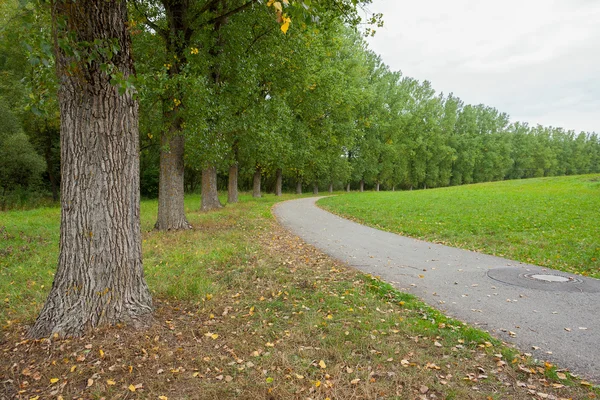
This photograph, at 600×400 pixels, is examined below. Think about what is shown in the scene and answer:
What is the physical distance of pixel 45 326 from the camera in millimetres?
3961

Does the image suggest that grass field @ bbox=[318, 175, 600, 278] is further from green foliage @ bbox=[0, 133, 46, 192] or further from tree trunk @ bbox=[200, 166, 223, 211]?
green foliage @ bbox=[0, 133, 46, 192]

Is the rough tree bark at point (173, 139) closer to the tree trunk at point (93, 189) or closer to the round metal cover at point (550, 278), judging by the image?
the tree trunk at point (93, 189)

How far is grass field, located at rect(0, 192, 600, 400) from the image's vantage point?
3221 millimetres

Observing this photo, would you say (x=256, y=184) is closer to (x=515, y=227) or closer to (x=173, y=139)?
(x=173, y=139)

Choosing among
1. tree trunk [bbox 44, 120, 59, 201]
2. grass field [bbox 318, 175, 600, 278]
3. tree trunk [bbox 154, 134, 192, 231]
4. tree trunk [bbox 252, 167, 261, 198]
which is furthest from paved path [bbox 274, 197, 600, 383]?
tree trunk [bbox 44, 120, 59, 201]

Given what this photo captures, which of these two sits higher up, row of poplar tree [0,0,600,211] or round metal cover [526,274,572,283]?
row of poplar tree [0,0,600,211]

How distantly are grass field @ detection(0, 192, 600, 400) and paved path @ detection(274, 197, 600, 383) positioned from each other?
409mm

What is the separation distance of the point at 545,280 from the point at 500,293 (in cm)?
137

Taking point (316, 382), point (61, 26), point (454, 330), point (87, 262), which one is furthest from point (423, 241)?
point (61, 26)

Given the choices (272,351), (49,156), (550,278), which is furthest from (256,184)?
(272,351)

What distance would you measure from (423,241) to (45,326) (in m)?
8.83

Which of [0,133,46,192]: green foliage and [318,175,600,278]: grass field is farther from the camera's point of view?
[0,133,46,192]: green foliage

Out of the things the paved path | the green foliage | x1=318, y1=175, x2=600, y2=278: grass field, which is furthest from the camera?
the green foliage

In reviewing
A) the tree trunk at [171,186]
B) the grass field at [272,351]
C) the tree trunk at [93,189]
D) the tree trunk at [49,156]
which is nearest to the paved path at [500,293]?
the grass field at [272,351]
